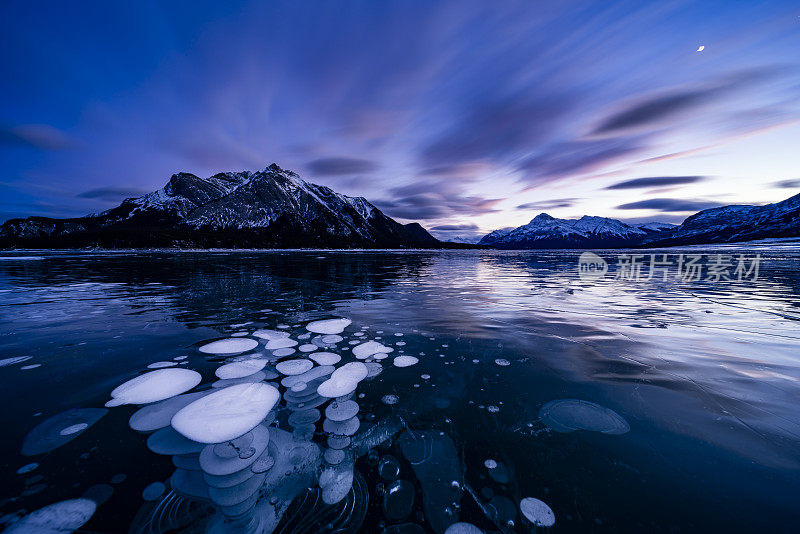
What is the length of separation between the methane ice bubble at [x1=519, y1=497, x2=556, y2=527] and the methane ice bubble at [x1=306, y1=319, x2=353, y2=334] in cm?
616

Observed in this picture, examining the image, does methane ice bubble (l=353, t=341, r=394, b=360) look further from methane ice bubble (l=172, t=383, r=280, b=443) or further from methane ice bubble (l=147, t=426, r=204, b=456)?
methane ice bubble (l=147, t=426, r=204, b=456)

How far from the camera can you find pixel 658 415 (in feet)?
13.3

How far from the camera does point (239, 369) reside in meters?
5.62

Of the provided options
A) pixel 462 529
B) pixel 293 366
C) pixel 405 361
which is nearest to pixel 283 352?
pixel 293 366

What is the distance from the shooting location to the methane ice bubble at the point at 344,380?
4730mm

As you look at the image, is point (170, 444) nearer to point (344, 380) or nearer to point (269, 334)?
point (344, 380)

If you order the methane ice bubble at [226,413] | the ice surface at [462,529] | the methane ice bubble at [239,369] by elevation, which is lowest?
the ice surface at [462,529]

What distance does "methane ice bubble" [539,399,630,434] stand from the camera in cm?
386

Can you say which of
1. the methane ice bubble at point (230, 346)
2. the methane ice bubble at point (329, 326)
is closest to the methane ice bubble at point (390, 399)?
the methane ice bubble at point (329, 326)

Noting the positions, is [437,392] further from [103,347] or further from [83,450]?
[103,347]

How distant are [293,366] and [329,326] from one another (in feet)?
9.35

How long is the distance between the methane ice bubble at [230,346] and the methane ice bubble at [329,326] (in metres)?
1.64

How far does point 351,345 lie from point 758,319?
13060 mm

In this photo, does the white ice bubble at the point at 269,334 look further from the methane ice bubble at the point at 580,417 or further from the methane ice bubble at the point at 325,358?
the methane ice bubble at the point at 580,417
